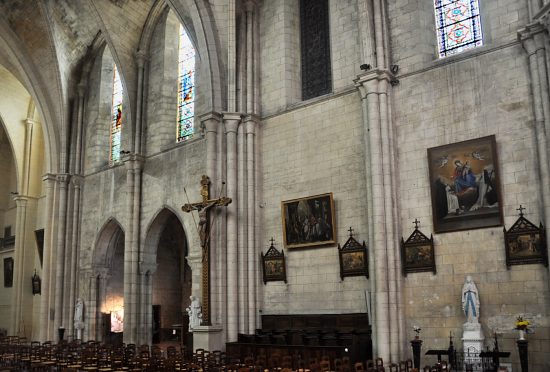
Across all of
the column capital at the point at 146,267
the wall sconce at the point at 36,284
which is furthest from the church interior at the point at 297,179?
the wall sconce at the point at 36,284

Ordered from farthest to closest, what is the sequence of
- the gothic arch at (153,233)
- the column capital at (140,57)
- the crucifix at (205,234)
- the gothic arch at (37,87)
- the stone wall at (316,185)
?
1. the gothic arch at (37,87)
2. the column capital at (140,57)
3. the gothic arch at (153,233)
4. the crucifix at (205,234)
5. the stone wall at (316,185)

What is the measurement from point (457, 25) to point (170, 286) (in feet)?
57.7

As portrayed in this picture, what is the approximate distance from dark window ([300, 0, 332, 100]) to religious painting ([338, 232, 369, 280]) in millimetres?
5263

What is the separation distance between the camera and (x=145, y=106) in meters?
24.5

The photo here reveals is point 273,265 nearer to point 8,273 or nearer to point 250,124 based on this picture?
point 250,124

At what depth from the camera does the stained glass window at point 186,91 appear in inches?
912

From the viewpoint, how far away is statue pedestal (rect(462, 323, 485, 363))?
13647 millimetres

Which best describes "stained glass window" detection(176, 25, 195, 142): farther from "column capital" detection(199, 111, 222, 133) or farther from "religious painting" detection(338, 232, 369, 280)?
"religious painting" detection(338, 232, 369, 280)

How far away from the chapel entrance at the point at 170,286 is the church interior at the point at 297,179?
0.11 metres

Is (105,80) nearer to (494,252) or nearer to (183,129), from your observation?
(183,129)

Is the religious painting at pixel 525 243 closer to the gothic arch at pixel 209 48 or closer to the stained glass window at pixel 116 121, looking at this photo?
the gothic arch at pixel 209 48

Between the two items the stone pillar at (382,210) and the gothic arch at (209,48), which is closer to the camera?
the stone pillar at (382,210)

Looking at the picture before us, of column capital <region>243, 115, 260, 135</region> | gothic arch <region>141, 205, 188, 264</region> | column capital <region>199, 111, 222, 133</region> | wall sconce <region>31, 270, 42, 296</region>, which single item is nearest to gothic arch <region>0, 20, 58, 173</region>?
wall sconce <region>31, 270, 42, 296</region>

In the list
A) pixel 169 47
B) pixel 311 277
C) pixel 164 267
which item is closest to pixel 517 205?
pixel 311 277
